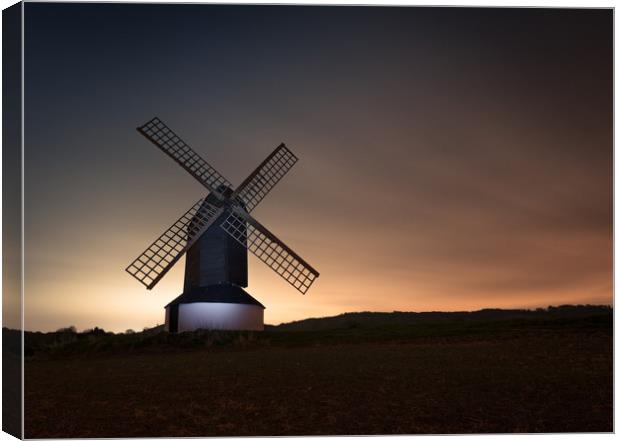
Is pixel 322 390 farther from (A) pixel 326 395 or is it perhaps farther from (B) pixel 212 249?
(B) pixel 212 249

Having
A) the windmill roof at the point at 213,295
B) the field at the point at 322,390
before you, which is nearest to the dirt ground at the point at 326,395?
the field at the point at 322,390

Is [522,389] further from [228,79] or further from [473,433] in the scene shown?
[228,79]

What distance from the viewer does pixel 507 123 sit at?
15469 mm

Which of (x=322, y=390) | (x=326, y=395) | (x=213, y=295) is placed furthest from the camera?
(x=213, y=295)

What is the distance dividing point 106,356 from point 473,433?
41.4ft

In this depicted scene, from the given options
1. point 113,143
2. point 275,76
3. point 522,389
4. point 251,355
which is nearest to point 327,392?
point 522,389

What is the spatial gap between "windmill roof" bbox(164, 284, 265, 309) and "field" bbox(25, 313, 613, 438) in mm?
4047

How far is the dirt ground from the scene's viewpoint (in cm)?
952

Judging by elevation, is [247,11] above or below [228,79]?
above

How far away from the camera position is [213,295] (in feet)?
77.4

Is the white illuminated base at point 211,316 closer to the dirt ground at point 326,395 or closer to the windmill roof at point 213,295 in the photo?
the windmill roof at point 213,295

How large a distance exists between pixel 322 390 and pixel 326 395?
46cm

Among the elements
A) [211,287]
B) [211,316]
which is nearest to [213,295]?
[211,287]

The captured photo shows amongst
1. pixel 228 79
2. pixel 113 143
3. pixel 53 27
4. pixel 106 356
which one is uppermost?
pixel 53 27
